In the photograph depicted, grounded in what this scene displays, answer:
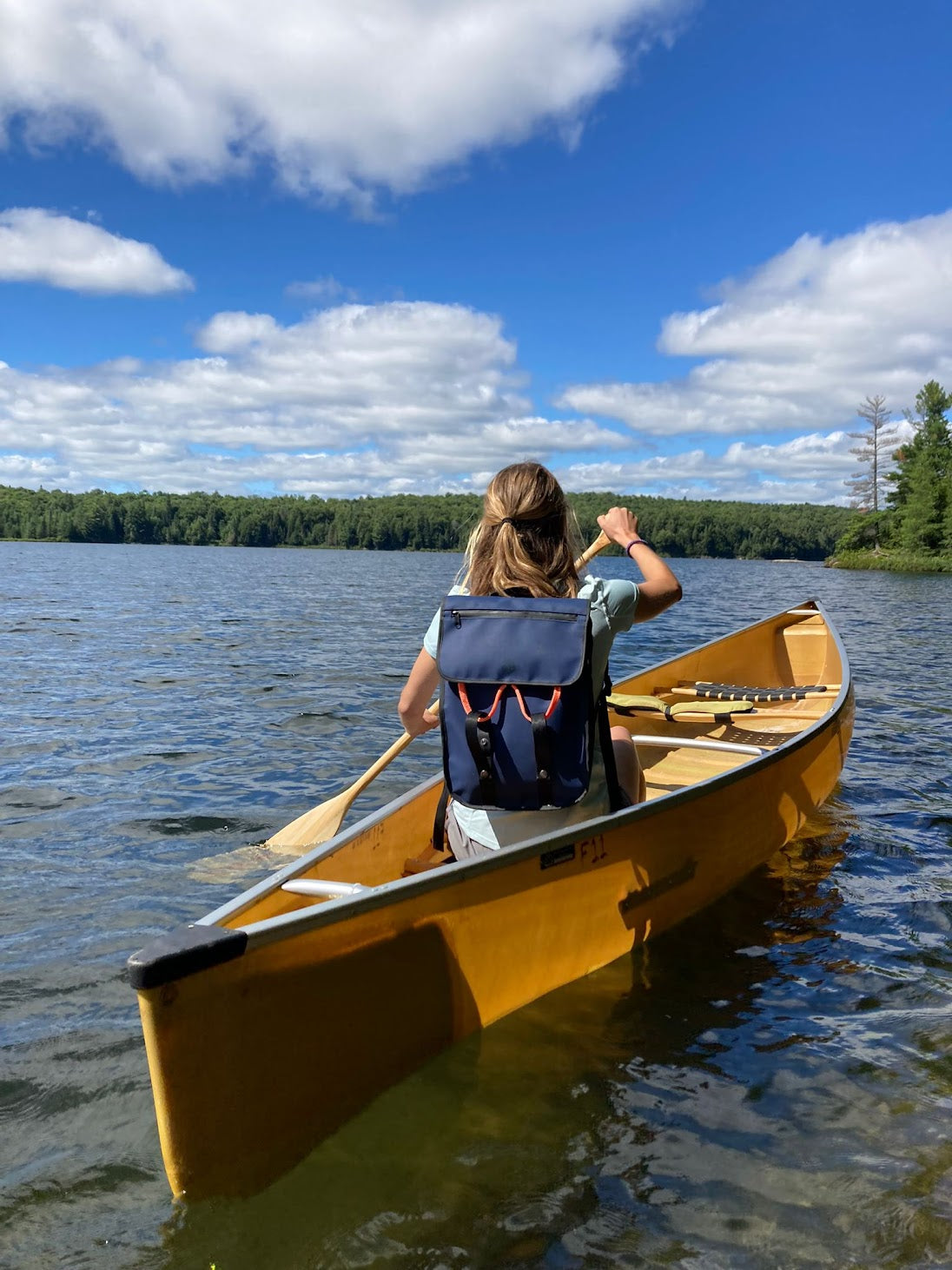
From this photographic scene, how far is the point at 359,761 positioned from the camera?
872 cm

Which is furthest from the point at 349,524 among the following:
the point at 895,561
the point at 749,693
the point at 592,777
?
the point at 592,777

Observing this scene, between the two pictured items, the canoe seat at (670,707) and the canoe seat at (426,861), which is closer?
the canoe seat at (426,861)

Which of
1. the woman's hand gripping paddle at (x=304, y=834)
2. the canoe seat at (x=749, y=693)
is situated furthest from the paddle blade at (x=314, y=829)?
the canoe seat at (x=749, y=693)

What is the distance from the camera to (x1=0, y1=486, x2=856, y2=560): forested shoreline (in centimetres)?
11644

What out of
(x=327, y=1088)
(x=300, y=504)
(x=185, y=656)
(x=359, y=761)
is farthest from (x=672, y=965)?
(x=300, y=504)

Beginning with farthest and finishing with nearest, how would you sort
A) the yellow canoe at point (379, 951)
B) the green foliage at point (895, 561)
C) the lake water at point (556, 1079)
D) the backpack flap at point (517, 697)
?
1. the green foliage at point (895, 561)
2. the backpack flap at point (517, 697)
3. the lake water at point (556, 1079)
4. the yellow canoe at point (379, 951)

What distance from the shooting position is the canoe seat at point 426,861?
448 cm

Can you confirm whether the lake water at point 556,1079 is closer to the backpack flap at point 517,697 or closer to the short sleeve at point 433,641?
the backpack flap at point 517,697

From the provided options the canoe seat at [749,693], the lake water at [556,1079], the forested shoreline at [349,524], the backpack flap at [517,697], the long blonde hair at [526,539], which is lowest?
the lake water at [556,1079]

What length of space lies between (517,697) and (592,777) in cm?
70

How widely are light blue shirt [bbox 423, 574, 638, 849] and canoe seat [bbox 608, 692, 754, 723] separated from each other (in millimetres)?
3581

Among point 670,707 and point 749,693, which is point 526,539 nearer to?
point 670,707

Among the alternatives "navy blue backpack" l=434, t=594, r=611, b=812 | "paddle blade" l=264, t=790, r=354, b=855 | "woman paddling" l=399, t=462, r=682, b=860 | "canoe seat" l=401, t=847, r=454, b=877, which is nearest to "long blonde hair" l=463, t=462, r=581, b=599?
"woman paddling" l=399, t=462, r=682, b=860

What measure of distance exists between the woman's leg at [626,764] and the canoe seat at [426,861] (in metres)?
0.89
